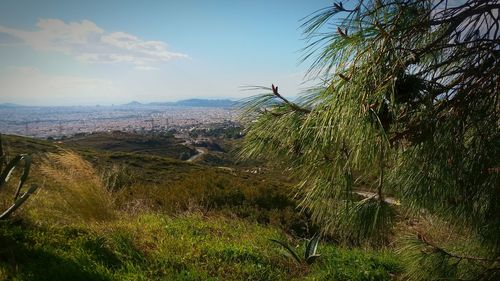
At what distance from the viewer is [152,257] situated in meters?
3.56

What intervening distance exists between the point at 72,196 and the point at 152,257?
1328 millimetres

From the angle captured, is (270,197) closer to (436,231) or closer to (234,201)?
(234,201)

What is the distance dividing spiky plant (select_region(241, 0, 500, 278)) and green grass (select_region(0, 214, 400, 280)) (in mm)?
1378

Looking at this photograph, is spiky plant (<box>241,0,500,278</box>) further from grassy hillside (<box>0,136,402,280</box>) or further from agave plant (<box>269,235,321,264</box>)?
agave plant (<box>269,235,321,264</box>)

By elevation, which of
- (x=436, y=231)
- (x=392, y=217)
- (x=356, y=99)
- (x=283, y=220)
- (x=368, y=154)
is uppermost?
(x=356, y=99)

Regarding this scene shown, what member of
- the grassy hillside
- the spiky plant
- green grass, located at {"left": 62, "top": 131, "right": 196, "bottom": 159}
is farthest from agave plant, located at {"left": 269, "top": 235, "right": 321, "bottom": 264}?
green grass, located at {"left": 62, "top": 131, "right": 196, "bottom": 159}

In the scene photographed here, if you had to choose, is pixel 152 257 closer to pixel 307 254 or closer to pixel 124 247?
pixel 124 247

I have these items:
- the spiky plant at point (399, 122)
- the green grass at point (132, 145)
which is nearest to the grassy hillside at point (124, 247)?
the spiky plant at point (399, 122)

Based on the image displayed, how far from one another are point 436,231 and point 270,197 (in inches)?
252

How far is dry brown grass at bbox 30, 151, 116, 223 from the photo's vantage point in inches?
163

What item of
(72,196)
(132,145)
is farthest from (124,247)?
(132,145)

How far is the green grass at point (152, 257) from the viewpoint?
124 inches

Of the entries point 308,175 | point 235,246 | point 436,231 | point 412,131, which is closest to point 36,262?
point 235,246

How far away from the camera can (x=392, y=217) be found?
93.8 inches
